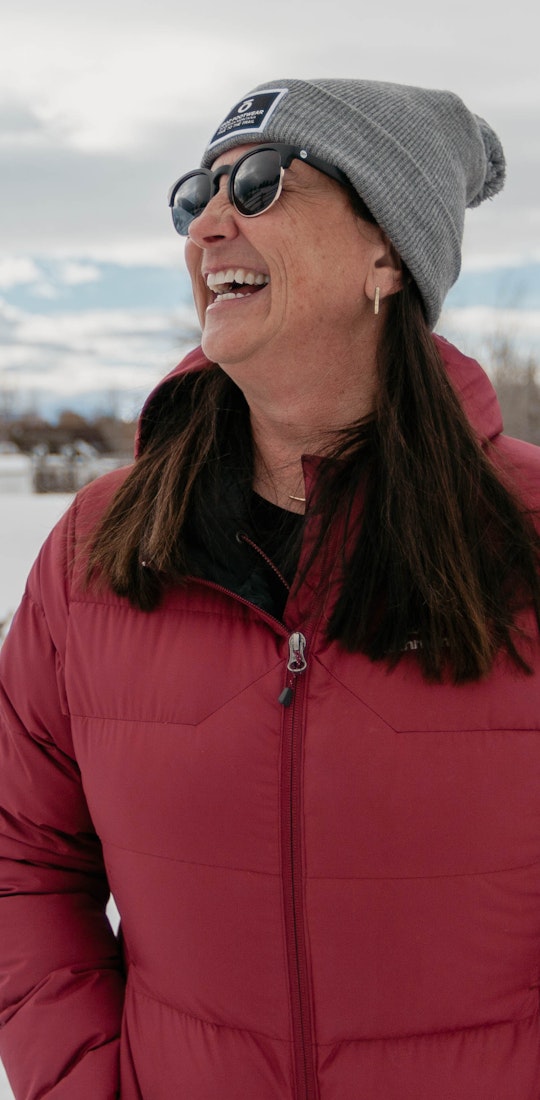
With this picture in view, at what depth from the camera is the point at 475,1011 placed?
149 centimetres

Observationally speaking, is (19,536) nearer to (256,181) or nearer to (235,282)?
(235,282)

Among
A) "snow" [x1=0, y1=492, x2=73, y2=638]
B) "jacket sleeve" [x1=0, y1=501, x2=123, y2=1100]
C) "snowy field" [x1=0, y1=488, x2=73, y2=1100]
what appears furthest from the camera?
"snow" [x1=0, y1=492, x2=73, y2=638]

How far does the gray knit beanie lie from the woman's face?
5cm

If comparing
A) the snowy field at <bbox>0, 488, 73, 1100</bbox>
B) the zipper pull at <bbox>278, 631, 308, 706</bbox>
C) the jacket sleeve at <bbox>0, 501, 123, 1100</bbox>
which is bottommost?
the snowy field at <bbox>0, 488, 73, 1100</bbox>

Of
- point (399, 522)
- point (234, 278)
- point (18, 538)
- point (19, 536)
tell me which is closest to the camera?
point (399, 522)

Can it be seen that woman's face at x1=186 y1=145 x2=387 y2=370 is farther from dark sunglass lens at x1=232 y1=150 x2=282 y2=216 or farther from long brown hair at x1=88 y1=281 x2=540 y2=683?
long brown hair at x1=88 y1=281 x2=540 y2=683

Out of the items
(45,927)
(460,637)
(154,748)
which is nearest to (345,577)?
(460,637)

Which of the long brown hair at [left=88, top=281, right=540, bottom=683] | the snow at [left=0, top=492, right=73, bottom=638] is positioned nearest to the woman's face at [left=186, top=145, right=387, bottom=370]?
the long brown hair at [left=88, top=281, right=540, bottom=683]

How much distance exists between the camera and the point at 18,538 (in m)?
14.7

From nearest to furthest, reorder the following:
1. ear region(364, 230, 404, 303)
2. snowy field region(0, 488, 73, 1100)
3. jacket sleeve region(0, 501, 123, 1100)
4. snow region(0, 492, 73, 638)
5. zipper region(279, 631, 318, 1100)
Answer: zipper region(279, 631, 318, 1100)
jacket sleeve region(0, 501, 123, 1100)
ear region(364, 230, 404, 303)
snowy field region(0, 488, 73, 1100)
snow region(0, 492, 73, 638)

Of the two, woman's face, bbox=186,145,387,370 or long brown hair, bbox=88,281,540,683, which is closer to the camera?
long brown hair, bbox=88,281,540,683

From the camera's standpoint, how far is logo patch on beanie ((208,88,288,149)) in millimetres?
1712

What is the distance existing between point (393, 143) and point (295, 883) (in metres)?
1.31

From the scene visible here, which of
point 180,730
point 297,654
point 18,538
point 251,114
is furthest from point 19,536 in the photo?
point 297,654
